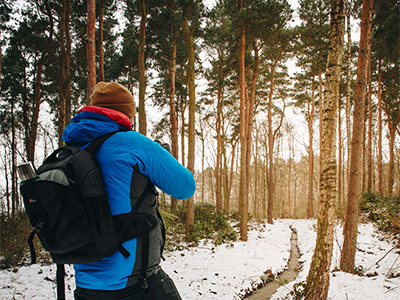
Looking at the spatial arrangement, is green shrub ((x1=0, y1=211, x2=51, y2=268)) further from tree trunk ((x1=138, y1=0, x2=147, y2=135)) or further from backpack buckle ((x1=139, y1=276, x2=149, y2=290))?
backpack buckle ((x1=139, y1=276, x2=149, y2=290))

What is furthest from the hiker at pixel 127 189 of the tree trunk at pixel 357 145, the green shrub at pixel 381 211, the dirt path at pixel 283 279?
the green shrub at pixel 381 211

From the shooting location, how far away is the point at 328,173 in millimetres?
4035

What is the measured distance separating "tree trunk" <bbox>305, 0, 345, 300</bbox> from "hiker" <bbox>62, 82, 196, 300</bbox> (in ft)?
11.4

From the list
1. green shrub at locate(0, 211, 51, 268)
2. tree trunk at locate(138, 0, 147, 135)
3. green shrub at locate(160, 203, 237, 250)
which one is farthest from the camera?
green shrub at locate(160, 203, 237, 250)

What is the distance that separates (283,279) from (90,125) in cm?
690

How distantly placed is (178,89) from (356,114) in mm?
11806

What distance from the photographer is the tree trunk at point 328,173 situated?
13.1 feet

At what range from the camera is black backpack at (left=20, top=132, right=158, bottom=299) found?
107 centimetres

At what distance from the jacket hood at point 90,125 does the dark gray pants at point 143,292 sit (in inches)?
31.2

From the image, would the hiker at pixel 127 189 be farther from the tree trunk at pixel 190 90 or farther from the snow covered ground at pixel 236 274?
the tree trunk at pixel 190 90

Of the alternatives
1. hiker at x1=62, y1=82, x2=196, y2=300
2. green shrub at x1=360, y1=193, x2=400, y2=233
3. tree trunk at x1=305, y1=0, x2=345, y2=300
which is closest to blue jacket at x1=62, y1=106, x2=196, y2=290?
hiker at x1=62, y1=82, x2=196, y2=300

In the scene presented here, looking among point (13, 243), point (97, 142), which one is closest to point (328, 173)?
Answer: point (97, 142)

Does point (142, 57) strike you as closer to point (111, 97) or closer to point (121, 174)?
point (111, 97)

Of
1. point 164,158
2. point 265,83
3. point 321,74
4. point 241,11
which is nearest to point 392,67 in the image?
point 321,74
